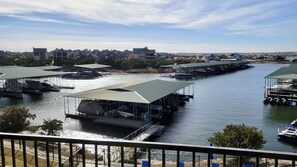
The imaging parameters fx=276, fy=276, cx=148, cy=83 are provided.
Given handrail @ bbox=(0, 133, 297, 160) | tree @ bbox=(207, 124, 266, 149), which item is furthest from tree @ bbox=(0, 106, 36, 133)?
handrail @ bbox=(0, 133, 297, 160)

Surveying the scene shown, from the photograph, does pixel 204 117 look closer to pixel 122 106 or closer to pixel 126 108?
pixel 126 108

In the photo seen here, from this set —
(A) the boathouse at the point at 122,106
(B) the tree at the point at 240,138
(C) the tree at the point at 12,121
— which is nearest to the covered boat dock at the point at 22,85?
(A) the boathouse at the point at 122,106

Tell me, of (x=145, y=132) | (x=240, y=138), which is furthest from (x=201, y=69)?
(x=240, y=138)

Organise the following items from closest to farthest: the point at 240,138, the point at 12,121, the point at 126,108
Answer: the point at 240,138 → the point at 12,121 → the point at 126,108

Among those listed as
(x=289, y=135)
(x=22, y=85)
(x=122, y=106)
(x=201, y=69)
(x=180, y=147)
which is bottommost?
(x=289, y=135)

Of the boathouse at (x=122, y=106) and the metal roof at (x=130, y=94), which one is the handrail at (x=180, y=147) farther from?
the metal roof at (x=130, y=94)

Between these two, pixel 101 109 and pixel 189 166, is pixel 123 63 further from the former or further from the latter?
pixel 189 166

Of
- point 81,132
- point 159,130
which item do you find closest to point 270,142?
point 159,130

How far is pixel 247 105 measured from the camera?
29203 millimetres

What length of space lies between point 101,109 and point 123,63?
184 feet

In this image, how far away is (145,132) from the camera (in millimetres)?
18750

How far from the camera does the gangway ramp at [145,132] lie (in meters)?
17.7

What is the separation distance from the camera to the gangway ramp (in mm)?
17680

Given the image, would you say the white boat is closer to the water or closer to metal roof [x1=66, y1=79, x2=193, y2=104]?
the water
